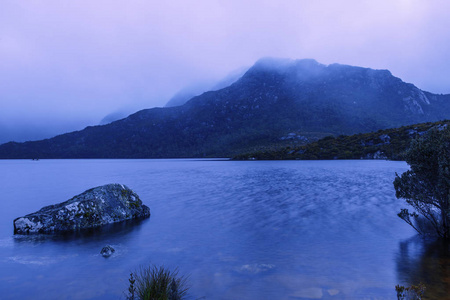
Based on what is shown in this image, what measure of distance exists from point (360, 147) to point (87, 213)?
331 ft

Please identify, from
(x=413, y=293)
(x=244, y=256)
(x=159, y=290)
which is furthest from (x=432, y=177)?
(x=159, y=290)

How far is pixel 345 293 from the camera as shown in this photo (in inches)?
266

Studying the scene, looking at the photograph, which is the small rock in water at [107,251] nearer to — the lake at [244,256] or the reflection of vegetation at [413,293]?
the lake at [244,256]

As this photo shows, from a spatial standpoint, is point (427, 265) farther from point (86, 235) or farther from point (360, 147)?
point (360, 147)

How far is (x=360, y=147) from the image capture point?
96.6 meters

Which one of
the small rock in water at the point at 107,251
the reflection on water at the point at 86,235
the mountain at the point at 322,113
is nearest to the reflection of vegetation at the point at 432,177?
the small rock in water at the point at 107,251

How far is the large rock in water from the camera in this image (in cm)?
1334

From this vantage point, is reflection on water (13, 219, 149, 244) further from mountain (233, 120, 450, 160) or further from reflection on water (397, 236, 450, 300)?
mountain (233, 120, 450, 160)

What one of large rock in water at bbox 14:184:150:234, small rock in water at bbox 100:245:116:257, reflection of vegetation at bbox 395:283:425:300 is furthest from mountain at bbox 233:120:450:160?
small rock in water at bbox 100:245:116:257

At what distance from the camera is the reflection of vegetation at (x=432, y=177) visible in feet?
34.5

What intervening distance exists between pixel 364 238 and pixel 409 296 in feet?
18.0

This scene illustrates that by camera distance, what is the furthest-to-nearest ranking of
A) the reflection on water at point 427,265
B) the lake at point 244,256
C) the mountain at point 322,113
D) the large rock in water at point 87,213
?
1. the mountain at point 322,113
2. the large rock in water at point 87,213
3. the lake at point 244,256
4. the reflection on water at point 427,265

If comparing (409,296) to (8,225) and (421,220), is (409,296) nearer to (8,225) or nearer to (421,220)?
(421,220)

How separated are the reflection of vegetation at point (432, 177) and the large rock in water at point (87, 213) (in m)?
15.0
